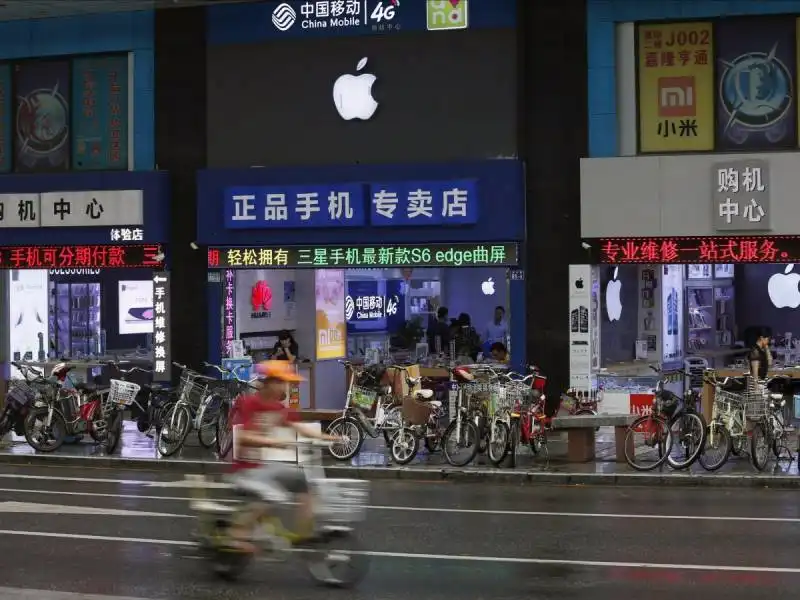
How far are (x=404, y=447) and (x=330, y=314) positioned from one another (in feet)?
25.8

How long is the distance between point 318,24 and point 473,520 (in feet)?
41.3

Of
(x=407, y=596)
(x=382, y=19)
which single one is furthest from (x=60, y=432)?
(x=407, y=596)

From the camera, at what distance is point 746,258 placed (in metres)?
21.4

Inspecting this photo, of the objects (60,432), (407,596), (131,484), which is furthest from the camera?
(60,432)

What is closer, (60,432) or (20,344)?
(60,432)

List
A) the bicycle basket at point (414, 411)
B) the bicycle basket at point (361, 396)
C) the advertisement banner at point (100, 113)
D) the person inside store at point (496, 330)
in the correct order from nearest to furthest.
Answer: the bicycle basket at point (414, 411)
the bicycle basket at point (361, 396)
the person inside store at point (496, 330)
the advertisement banner at point (100, 113)

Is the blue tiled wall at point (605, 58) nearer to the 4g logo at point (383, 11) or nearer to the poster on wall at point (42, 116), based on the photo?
the 4g logo at point (383, 11)

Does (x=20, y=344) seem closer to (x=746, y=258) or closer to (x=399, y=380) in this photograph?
(x=399, y=380)

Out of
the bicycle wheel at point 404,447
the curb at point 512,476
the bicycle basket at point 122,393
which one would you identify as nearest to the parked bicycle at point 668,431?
the curb at point 512,476

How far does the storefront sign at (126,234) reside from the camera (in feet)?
81.5

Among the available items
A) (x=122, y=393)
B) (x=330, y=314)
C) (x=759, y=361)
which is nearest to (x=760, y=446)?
(x=759, y=361)

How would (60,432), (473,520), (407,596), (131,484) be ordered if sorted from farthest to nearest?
(60,432), (131,484), (473,520), (407,596)

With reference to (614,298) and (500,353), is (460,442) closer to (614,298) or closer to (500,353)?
(500,353)

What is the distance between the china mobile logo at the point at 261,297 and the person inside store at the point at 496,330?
4.54 meters
